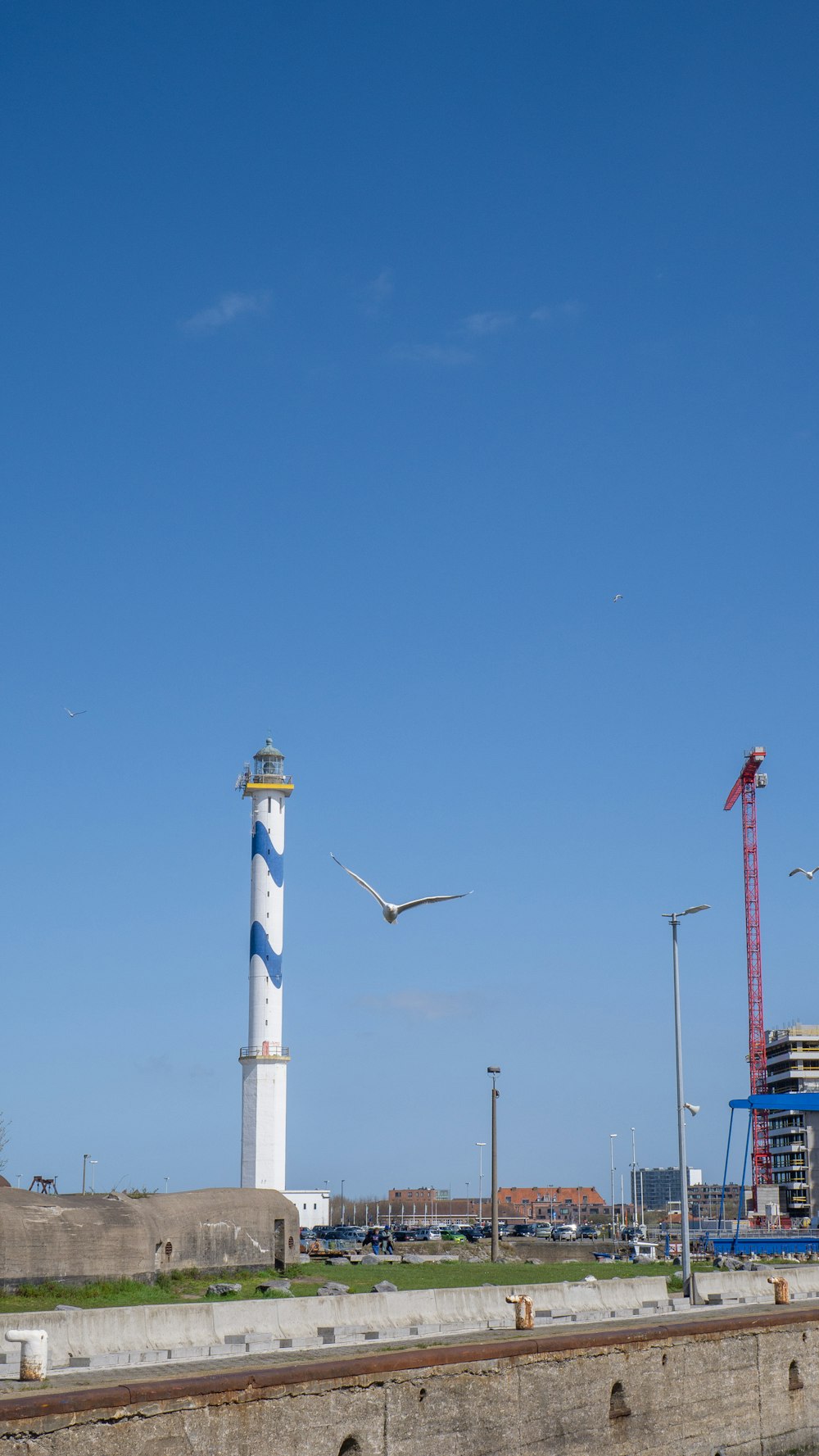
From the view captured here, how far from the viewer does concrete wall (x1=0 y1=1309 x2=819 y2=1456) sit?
56.2 feet

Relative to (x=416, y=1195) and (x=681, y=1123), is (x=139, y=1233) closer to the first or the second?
(x=681, y=1123)

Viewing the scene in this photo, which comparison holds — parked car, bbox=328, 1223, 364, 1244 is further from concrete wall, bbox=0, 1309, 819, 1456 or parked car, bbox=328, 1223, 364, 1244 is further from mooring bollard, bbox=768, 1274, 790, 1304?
concrete wall, bbox=0, 1309, 819, 1456

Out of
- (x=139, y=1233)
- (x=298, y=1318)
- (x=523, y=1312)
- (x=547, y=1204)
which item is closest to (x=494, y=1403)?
(x=523, y=1312)

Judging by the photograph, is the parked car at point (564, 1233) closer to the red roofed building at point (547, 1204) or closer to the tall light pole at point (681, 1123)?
the tall light pole at point (681, 1123)

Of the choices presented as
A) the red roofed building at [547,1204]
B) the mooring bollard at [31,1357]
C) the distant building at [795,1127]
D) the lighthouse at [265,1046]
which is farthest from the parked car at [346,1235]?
the red roofed building at [547,1204]

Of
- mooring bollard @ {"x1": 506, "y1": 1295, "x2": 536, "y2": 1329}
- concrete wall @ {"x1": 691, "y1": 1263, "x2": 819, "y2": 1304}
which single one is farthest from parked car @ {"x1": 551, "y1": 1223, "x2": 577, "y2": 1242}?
mooring bollard @ {"x1": 506, "y1": 1295, "x2": 536, "y2": 1329}

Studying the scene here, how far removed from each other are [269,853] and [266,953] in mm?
5026

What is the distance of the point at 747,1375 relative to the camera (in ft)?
95.5

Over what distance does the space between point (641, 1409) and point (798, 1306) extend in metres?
8.63

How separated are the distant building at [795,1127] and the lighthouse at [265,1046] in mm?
76966

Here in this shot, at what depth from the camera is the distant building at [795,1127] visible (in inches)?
5586

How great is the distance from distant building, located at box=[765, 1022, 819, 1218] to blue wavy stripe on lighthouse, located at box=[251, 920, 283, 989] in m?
79.1

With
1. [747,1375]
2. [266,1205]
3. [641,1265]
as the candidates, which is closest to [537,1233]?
[641,1265]

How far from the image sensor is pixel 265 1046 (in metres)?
71.1
